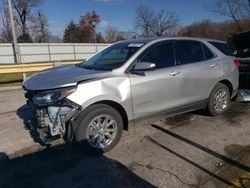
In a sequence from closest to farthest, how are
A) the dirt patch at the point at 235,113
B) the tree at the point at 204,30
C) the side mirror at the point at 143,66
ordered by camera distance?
the side mirror at the point at 143,66 → the dirt patch at the point at 235,113 → the tree at the point at 204,30

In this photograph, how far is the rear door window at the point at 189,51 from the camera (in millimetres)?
5223

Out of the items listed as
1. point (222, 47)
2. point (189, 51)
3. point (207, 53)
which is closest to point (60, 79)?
point (189, 51)

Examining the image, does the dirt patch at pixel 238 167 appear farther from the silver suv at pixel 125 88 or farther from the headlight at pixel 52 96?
the headlight at pixel 52 96

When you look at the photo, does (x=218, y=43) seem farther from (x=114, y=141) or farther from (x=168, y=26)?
(x=168, y=26)

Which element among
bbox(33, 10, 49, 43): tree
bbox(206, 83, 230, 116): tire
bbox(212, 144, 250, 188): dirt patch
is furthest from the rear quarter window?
bbox(33, 10, 49, 43): tree

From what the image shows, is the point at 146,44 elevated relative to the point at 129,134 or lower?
elevated

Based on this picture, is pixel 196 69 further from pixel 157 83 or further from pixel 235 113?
pixel 235 113

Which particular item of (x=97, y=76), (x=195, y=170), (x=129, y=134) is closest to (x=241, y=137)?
(x=195, y=170)

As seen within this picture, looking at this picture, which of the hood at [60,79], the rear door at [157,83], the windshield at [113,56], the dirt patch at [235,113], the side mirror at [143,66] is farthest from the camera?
the dirt patch at [235,113]

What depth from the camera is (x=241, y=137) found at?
15.7 ft

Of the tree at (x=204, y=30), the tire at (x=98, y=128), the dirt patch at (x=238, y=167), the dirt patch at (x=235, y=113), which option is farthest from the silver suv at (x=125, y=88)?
the tree at (x=204, y=30)

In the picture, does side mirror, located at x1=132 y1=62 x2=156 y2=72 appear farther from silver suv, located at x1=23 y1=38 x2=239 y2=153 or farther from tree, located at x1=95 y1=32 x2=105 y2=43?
tree, located at x1=95 y1=32 x2=105 y2=43

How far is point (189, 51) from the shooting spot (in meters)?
5.41

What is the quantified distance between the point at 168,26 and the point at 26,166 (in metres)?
55.5
